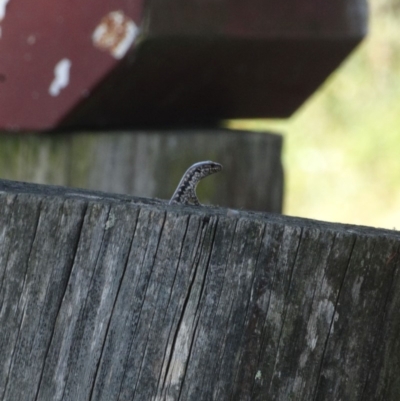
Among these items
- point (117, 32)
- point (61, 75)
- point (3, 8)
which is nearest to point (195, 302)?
point (117, 32)

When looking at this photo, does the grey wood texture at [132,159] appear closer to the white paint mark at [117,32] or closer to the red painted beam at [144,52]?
the red painted beam at [144,52]

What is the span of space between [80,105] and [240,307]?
2.11 m

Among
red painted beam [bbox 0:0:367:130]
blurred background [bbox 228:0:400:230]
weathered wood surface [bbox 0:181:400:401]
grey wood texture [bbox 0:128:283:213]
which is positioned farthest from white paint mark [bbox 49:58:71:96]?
blurred background [bbox 228:0:400:230]

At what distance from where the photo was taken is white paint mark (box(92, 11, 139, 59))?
3541 mm

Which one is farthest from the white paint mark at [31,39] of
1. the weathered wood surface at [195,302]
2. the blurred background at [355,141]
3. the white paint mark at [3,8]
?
the blurred background at [355,141]

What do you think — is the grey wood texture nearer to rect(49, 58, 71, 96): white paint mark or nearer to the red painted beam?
the red painted beam

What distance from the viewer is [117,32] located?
354 cm

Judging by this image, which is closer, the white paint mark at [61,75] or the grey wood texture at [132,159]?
the white paint mark at [61,75]

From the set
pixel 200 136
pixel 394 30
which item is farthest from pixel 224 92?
pixel 394 30

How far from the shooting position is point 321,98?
8906 mm

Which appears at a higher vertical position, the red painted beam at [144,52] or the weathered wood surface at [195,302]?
the red painted beam at [144,52]

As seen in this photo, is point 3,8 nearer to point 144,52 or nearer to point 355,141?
point 144,52

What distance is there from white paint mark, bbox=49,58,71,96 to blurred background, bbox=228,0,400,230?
14.9 ft

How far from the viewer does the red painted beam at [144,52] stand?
11.8 ft
